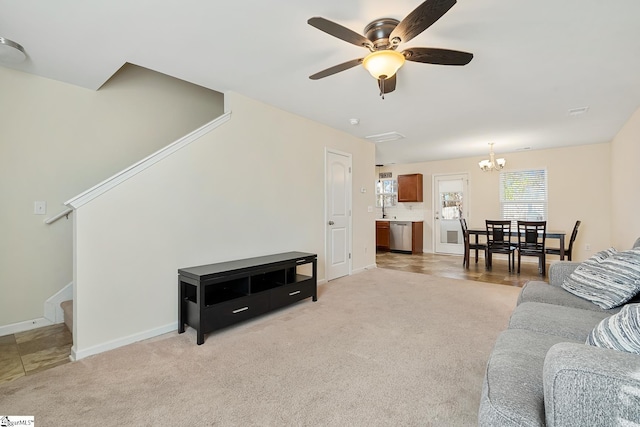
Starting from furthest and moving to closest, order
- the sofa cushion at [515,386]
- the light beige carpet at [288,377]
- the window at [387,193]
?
the window at [387,193]
the light beige carpet at [288,377]
the sofa cushion at [515,386]

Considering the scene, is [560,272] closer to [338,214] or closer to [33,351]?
[338,214]

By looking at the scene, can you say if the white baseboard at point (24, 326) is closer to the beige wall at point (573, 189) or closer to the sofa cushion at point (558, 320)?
the sofa cushion at point (558, 320)

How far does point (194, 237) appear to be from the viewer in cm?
298

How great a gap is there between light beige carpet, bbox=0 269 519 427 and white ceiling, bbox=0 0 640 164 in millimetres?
2343

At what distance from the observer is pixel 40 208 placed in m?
2.87

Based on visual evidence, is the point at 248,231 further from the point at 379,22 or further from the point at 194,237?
the point at 379,22

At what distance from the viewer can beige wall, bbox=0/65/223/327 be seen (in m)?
2.70

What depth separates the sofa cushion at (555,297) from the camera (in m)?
1.98

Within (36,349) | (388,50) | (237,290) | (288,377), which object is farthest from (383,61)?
(36,349)

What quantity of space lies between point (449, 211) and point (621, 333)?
6834mm

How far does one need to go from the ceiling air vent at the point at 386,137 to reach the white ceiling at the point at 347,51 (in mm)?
929

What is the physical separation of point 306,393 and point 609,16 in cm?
306

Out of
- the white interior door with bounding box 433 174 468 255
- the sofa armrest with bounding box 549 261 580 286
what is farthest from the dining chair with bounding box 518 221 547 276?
the sofa armrest with bounding box 549 261 580 286

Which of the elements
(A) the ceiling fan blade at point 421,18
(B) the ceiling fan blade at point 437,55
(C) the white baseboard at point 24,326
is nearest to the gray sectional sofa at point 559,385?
(A) the ceiling fan blade at point 421,18
